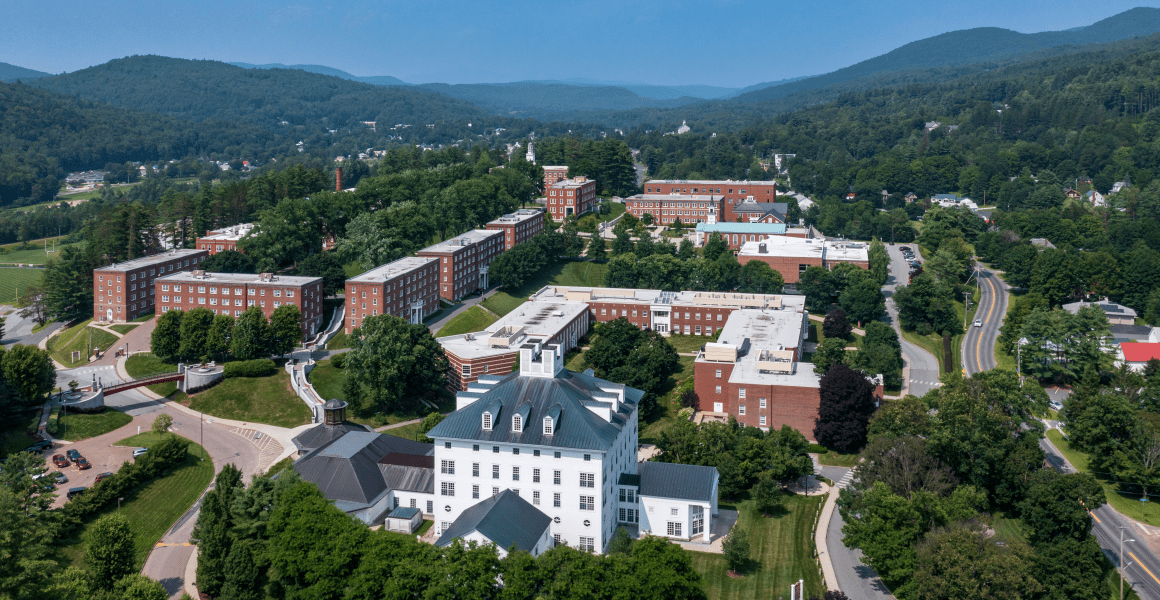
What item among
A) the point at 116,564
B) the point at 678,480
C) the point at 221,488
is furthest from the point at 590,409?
the point at 116,564

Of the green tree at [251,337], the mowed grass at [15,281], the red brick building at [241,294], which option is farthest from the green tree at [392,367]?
the mowed grass at [15,281]

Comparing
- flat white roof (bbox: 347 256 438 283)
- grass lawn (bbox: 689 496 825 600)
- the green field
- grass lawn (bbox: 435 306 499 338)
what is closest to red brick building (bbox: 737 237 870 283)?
the green field

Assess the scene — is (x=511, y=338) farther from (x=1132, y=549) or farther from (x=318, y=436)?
(x=1132, y=549)

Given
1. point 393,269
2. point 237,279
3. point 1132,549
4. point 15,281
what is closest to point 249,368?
point 237,279

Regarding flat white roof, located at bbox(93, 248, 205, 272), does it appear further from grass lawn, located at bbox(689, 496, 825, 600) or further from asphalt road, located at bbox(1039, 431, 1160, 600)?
asphalt road, located at bbox(1039, 431, 1160, 600)

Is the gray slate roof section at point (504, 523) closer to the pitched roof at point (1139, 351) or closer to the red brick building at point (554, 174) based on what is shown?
the pitched roof at point (1139, 351)

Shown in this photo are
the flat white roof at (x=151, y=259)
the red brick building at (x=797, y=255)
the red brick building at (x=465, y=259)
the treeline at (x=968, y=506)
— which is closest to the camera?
the treeline at (x=968, y=506)
